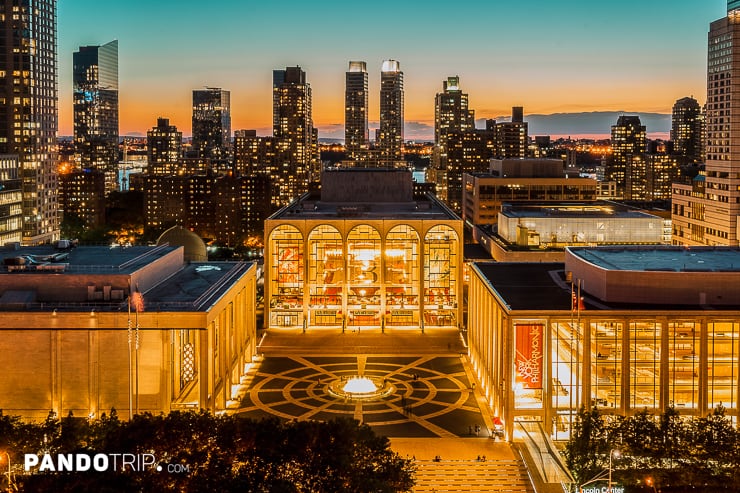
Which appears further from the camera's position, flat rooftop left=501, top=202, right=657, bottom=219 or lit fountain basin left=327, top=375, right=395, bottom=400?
flat rooftop left=501, top=202, right=657, bottom=219

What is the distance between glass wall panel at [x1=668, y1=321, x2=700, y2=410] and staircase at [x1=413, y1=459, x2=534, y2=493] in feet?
44.7

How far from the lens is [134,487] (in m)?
44.5

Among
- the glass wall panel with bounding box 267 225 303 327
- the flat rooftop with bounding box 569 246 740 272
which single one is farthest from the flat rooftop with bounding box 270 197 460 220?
the flat rooftop with bounding box 569 246 740 272

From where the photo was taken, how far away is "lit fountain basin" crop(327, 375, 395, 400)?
76.8m

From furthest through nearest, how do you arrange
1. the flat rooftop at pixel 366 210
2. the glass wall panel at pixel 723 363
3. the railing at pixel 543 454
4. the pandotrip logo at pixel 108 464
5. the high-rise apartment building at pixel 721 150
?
1. the high-rise apartment building at pixel 721 150
2. the flat rooftop at pixel 366 210
3. the glass wall panel at pixel 723 363
4. the railing at pixel 543 454
5. the pandotrip logo at pixel 108 464

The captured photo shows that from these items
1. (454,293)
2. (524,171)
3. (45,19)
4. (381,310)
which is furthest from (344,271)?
(45,19)

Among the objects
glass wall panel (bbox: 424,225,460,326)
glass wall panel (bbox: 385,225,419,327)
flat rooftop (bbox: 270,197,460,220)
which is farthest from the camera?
flat rooftop (bbox: 270,197,460,220)

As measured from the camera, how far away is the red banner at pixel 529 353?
211ft

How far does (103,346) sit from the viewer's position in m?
63.1

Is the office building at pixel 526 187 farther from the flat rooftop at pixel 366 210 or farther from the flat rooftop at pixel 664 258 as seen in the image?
the flat rooftop at pixel 664 258

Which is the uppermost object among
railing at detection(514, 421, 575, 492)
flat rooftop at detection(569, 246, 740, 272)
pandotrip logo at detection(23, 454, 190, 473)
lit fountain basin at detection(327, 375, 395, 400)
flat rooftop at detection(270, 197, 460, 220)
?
flat rooftop at detection(270, 197, 460, 220)

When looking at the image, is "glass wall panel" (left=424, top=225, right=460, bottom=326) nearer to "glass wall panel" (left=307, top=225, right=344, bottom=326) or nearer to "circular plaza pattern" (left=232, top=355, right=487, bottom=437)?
"glass wall panel" (left=307, top=225, right=344, bottom=326)

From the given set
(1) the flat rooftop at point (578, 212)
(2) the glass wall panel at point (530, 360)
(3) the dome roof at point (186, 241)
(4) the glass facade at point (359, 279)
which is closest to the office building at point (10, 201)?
(3) the dome roof at point (186, 241)

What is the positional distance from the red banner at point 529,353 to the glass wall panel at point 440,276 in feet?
126
